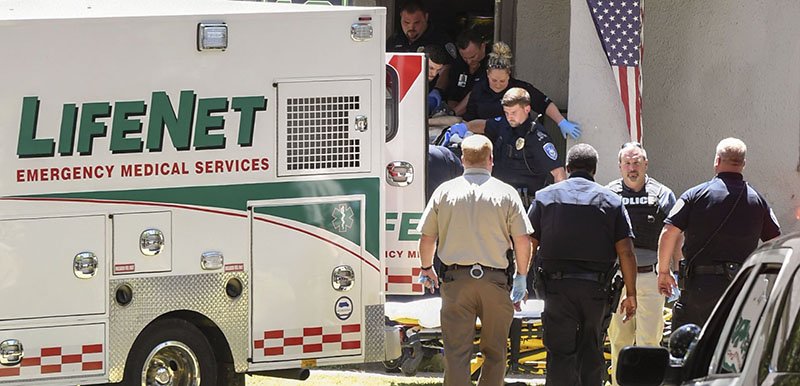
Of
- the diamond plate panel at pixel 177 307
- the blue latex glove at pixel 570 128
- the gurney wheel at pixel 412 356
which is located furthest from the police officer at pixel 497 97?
the diamond plate panel at pixel 177 307

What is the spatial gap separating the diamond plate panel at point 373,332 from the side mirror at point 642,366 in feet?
14.8

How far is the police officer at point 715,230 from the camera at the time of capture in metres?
8.76

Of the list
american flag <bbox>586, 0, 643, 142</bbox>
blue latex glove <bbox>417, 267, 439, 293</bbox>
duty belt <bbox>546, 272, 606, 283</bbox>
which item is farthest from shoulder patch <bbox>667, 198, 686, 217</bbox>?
american flag <bbox>586, 0, 643, 142</bbox>

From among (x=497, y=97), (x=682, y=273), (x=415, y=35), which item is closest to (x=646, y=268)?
(x=682, y=273)

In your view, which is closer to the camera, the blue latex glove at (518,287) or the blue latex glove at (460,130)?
the blue latex glove at (518,287)

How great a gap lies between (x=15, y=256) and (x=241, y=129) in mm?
1441

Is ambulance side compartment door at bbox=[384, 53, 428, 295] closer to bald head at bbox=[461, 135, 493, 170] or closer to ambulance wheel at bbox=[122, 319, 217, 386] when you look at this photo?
bald head at bbox=[461, 135, 493, 170]

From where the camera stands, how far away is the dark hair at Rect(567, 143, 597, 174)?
8695 mm

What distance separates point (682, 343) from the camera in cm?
480

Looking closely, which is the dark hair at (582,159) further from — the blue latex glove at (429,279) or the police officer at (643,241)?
the blue latex glove at (429,279)

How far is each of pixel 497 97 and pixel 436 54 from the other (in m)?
0.74

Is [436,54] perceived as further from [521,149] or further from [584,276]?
[584,276]

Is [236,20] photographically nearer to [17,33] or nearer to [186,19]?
[186,19]

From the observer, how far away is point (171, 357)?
854cm
